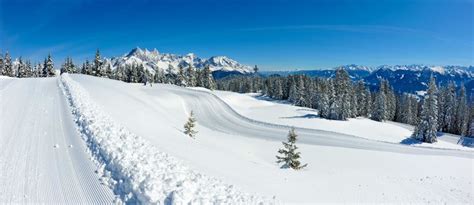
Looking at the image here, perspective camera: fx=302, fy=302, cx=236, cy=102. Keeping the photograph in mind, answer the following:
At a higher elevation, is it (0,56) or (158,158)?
(0,56)

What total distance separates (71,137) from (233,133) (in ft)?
104

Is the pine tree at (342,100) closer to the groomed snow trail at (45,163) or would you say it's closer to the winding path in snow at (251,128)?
the winding path in snow at (251,128)

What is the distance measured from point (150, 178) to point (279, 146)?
30014 millimetres

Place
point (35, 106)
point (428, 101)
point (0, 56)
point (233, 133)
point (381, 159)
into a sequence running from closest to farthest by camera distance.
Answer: point (35, 106), point (381, 159), point (233, 133), point (428, 101), point (0, 56)

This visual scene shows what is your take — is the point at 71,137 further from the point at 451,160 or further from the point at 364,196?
the point at 451,160

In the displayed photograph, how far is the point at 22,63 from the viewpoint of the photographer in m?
90.1

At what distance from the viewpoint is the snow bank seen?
862 cm

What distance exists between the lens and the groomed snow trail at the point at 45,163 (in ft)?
27.8

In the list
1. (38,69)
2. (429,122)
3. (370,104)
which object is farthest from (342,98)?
(38,69)

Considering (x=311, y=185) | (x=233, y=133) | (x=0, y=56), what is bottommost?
(x=233, y=133)

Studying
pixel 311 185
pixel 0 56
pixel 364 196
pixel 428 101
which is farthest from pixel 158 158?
pixel 0 56

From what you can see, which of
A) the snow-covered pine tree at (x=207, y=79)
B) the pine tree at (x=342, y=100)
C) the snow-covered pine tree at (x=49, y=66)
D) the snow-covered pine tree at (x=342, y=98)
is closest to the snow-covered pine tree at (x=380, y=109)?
the snow-covered pine tree at (x=342, y=98)

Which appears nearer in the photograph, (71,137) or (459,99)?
(71,137)

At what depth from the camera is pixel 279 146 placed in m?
38.1
